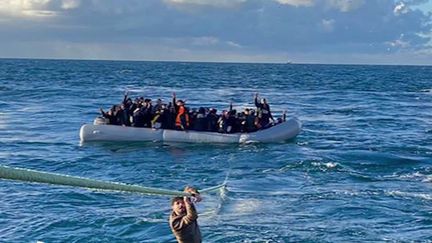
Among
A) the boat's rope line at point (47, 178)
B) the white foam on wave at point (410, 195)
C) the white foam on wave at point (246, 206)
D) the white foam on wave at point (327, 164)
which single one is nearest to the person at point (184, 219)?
the boat's rope line at point (47, 178)

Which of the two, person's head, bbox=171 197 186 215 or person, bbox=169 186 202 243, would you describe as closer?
person, bbox=169 186 202 243

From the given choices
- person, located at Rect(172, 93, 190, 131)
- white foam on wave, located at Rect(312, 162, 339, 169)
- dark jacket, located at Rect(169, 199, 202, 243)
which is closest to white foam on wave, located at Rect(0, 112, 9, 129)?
person, located at Rect(172, 93, 190, 131)

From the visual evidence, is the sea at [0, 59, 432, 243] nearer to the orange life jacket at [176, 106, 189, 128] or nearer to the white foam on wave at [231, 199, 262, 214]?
the white foam on wave at [231, 199, 262, 214]

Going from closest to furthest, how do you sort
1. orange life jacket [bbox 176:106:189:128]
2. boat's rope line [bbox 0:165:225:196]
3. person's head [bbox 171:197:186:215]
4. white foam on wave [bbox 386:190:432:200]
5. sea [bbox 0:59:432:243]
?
boat's rope line [bbox 0:165:225:196], person's head [bbox 171:197:186:215], sea [bbox 0:59:432:243], white foam on wave [bbox 386:190:432:200], orange life jacket [bbox 176:106:189:128]

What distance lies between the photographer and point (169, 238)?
15.1 meters

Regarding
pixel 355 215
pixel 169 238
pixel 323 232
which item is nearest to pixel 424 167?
pixel 355 215

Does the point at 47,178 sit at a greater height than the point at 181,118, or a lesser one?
greater

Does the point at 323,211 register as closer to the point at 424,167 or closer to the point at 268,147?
the point at 424,167

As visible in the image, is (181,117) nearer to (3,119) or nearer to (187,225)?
(3,119)

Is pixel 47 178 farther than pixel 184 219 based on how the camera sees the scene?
No

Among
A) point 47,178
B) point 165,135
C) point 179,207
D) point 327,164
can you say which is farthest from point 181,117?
point 47,178

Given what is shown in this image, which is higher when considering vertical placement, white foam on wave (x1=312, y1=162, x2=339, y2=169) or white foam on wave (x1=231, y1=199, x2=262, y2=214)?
white foam on wave (x1=231, y1=199, x2=262, y2=214)

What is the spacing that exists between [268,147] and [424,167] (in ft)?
21.3

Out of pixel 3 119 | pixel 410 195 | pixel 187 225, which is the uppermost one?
pixel 187 225
